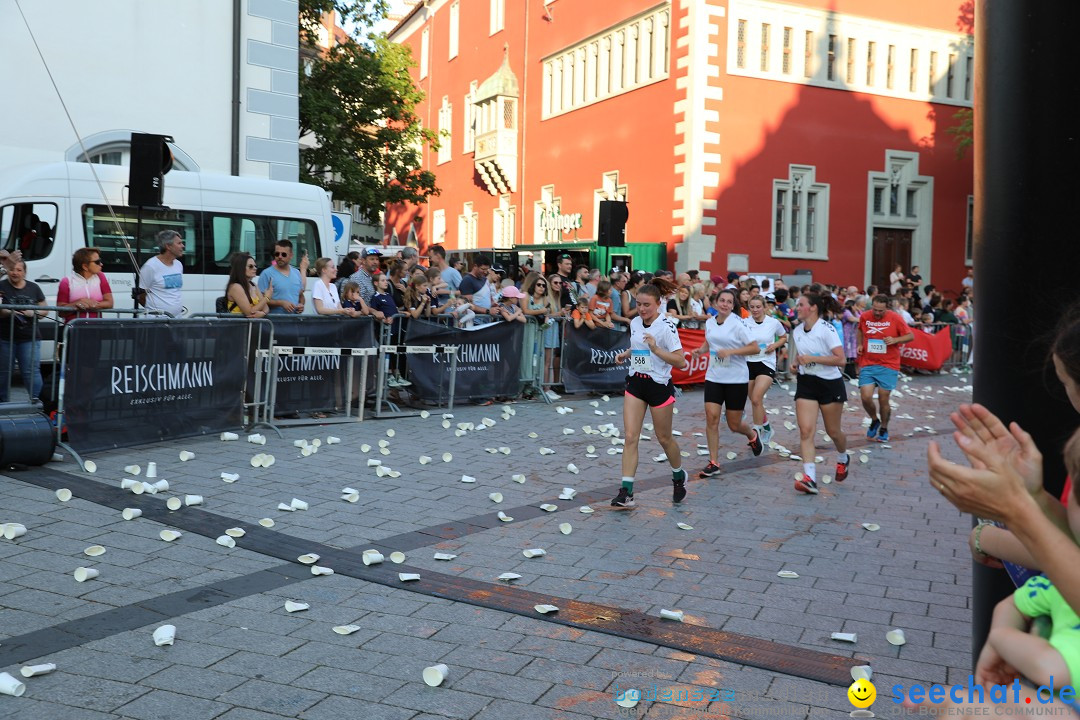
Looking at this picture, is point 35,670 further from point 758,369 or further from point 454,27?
point 454,27

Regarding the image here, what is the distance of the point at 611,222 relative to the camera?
18.1m

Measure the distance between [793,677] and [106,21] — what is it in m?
17.9

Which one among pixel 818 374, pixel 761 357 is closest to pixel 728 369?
pixel 818 374

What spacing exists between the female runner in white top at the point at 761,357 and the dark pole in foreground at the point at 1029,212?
24.2 ft

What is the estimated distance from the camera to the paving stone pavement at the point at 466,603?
14.1 feet

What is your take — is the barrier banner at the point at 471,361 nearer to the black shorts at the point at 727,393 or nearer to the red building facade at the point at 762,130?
the black shorts at the point at 727,393

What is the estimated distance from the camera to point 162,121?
18.8 meters

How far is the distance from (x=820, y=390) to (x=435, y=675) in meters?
6.38

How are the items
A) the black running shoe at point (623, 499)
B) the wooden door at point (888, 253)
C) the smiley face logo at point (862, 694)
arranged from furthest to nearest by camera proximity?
the wooden door at point (888, 253), the black running shoe at point (623, 499), the smiley face logo at point (862, 694)

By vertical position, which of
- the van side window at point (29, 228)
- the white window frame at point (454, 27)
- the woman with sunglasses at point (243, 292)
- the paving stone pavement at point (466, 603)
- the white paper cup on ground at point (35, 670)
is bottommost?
the paving stone pavement at point (466, 603)

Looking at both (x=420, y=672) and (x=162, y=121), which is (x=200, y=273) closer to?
(x=162, y=121)

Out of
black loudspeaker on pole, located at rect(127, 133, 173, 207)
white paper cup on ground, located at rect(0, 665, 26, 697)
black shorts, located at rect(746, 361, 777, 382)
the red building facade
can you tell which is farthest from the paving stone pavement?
the red building facade

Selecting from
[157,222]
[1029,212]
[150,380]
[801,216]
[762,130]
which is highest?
[762,130]

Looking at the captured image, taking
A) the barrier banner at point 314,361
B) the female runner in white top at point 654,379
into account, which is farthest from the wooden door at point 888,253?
the female runner in white top at point 654,379
